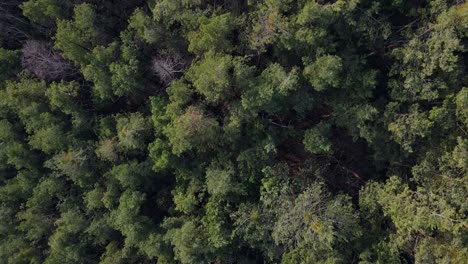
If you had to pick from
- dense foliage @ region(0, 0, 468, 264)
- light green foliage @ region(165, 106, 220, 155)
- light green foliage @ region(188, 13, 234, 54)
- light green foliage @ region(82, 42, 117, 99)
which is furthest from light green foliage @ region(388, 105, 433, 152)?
light green foliage @ region(82, 42, 117, 99)

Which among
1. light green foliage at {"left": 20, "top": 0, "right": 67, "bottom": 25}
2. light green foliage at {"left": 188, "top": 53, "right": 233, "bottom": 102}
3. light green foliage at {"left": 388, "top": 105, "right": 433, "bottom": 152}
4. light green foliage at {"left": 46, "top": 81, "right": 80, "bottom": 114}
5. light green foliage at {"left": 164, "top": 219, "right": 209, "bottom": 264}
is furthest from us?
light green foliage at {"left": 46, "top": 81, "right": 80, "bottom": 114}

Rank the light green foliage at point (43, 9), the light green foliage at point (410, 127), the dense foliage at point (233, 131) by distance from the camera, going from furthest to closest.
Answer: the light green foliage at point (43, 9)
the dense foliage at point (233, 131)
the light green foliage at point (410, 127)

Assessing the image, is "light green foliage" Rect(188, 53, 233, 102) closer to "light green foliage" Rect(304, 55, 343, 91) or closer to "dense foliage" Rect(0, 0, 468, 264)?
"dense foliage" Rect(0, 0, 468, 264)

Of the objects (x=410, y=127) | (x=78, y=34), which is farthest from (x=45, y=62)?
(x=410, y=127)

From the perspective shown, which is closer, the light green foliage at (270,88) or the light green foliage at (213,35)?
the light green foliage at (270,88)

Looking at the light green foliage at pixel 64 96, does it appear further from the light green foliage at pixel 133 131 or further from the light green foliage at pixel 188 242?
the light green foliage at pixel 188 242

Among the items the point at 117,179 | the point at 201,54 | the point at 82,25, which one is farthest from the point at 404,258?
the point at 82,25

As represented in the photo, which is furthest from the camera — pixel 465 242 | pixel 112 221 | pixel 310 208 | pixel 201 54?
pixel 112 221

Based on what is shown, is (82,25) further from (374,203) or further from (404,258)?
(404,258)

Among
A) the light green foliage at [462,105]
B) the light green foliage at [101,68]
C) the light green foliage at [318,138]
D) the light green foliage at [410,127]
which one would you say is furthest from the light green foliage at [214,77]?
the light green foliage at [462,105]
